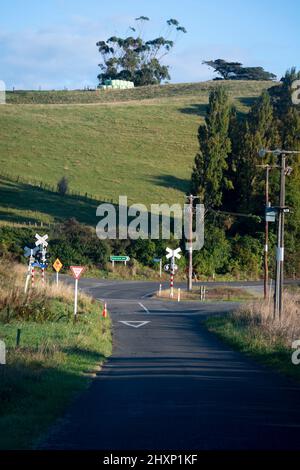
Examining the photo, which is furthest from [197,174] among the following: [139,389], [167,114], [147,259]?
[139,389]

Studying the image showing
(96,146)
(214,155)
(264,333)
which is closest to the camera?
(264,333)

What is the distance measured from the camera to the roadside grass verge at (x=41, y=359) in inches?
469

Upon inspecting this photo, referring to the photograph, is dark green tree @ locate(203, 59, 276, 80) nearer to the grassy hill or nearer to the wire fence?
the grassy hill

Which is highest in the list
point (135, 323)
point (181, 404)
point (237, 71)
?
point (237, 71)

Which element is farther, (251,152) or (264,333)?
(251,152)

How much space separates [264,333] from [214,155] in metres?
44.6

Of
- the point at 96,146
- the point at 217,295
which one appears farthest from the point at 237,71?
the point at 217,295

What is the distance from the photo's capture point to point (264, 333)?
80.8ft

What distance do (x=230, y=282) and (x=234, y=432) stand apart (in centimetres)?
5837

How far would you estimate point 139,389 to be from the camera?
1541cm

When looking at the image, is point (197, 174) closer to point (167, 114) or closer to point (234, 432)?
point (167, 114)

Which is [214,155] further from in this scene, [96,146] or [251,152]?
[96,146]

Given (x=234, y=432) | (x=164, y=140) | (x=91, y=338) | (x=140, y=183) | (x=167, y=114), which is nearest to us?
(x=234, y=432)

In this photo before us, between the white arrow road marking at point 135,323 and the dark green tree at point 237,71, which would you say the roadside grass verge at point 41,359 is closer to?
the white arrow road marking at point 135,323
